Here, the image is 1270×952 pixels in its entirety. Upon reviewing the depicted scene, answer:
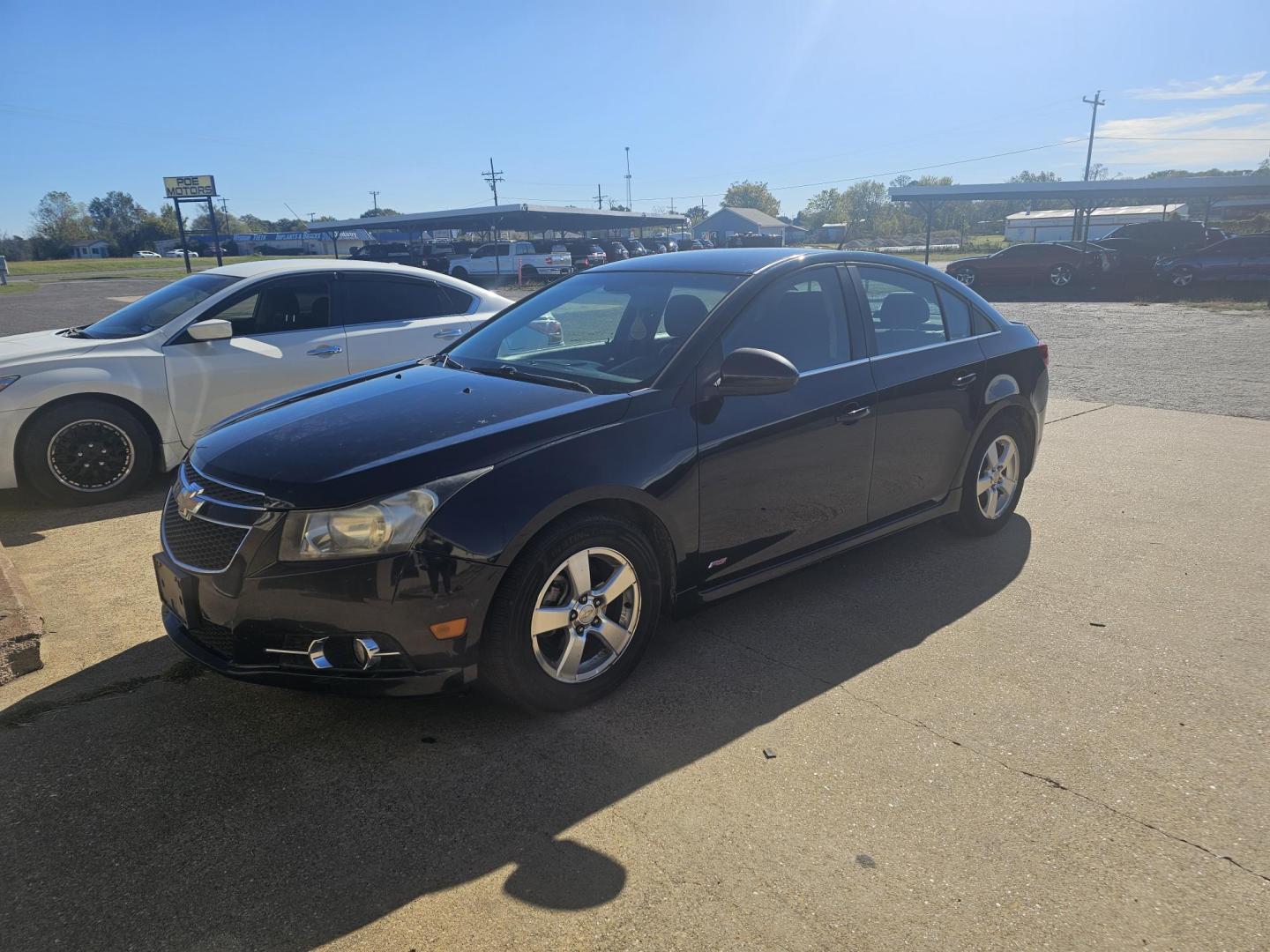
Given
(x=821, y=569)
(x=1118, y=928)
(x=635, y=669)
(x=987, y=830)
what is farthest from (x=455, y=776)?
(x=821, y=569)

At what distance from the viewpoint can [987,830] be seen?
253 centimetres

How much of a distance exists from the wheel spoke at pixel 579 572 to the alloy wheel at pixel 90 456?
423 cm

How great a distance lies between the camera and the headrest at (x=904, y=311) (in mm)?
4398

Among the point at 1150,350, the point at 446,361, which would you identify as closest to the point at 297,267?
the point at 446,361

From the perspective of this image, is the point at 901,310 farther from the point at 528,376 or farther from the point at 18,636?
the point at 18,636

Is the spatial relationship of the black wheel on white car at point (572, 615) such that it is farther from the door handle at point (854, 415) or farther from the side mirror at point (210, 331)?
the side mirror at point (210, 331)

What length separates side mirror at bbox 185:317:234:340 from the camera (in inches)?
229

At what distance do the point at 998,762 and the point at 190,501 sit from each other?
2.97 meters

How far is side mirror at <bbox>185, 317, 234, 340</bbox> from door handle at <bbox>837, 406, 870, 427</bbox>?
4245 millimetres

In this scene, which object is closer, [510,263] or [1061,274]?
[1061,274]

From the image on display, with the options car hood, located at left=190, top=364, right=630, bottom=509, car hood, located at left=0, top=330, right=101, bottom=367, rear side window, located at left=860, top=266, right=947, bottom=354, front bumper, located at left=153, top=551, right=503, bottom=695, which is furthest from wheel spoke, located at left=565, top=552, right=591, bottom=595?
car hood, located at left=0, top=330, right=101, bottom=367

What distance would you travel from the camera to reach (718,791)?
8.96ft

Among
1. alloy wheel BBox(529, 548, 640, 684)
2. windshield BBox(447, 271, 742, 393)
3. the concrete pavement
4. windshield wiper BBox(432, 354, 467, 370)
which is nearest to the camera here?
the concrete pavement

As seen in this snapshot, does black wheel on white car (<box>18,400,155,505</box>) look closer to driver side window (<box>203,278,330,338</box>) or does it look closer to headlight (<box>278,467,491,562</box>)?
driver side window (<box>203,278,330,338</box>)
